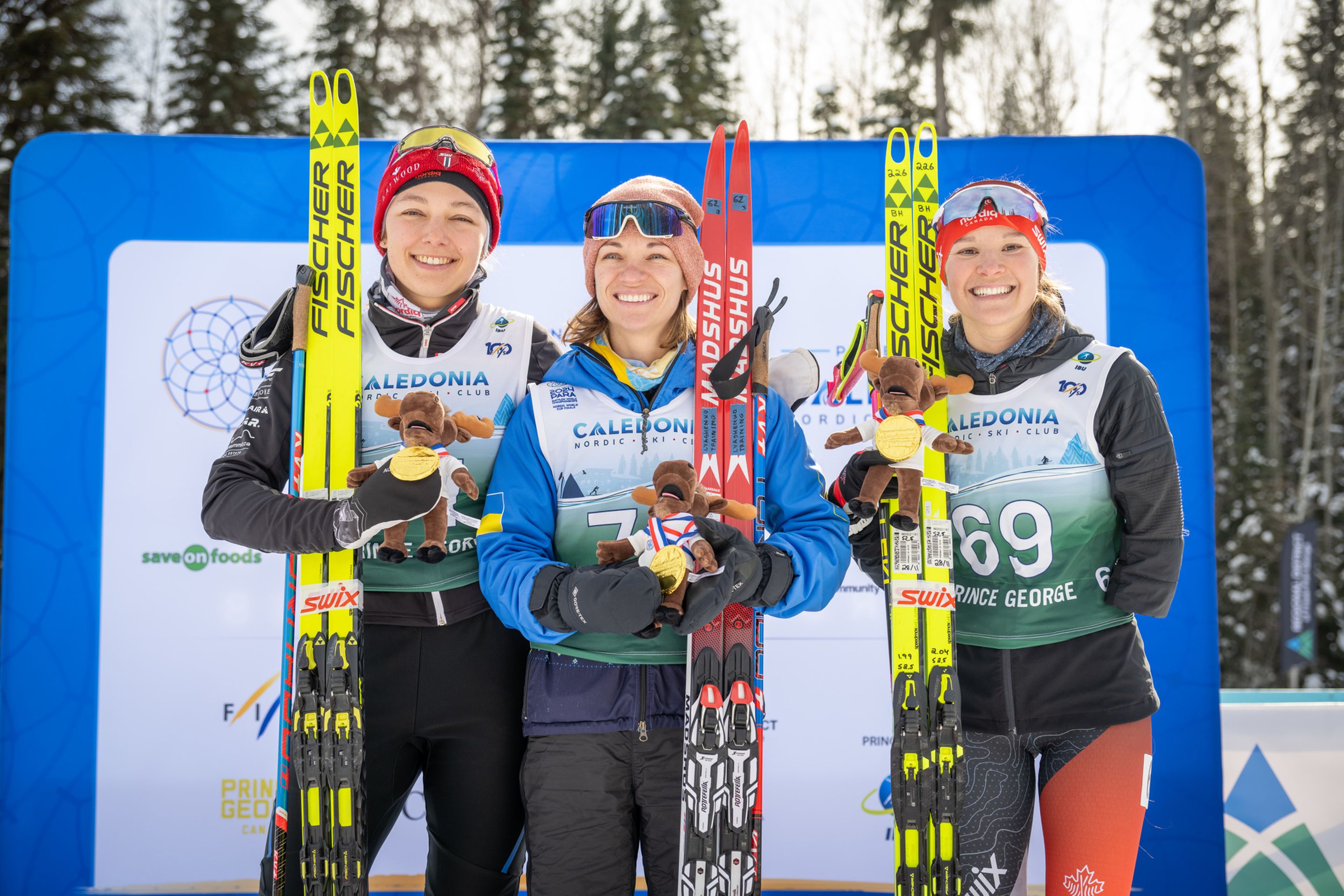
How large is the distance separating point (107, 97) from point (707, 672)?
42.0ft

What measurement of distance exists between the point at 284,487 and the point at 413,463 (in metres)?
0.61

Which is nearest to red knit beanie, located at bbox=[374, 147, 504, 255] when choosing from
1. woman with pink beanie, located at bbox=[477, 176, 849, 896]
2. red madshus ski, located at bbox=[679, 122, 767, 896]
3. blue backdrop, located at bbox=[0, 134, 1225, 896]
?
woman with pink beanie, located at bbox=[477, 176, 849, 896]

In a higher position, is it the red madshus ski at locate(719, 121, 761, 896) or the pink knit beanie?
the pink knit beanie

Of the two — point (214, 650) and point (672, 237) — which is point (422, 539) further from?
point (214, 650)

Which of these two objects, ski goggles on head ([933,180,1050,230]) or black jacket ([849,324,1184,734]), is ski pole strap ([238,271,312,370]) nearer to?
ski goggles on head ([933,180,1050,230])

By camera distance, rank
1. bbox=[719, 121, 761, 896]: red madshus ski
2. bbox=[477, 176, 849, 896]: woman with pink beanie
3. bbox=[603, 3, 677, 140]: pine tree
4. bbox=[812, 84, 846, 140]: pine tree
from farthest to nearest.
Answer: bbox=[603, 3, 677, 140]: pine tree → bbox=[812, 84, 846, 140]: pine tree → bbox=[719, 121, 761, 896]: red madshus ski → bbox=[477, 176, 849, 896]: woman with pink beanie

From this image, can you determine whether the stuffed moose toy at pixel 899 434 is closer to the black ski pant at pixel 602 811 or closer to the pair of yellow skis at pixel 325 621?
the black ski pant at pixel 602 811

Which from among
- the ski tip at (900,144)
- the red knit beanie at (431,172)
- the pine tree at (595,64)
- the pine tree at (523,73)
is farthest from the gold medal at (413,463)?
the pine tree at (595,64)

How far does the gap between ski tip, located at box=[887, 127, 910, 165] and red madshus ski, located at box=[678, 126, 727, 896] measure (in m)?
0.70

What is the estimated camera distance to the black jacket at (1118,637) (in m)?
1.77

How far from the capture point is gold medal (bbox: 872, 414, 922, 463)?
1.71m

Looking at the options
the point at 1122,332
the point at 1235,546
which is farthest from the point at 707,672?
the point at 1235,546

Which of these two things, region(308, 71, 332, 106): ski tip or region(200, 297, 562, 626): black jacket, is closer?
region(200, 297, 562, 626): black jacket

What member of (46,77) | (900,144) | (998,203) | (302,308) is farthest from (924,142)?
(46,77)
